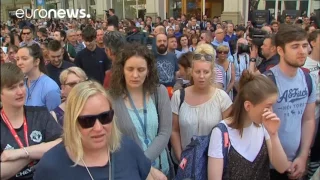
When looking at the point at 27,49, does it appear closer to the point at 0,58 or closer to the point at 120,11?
the point at 0,58

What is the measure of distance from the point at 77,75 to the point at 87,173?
1540 mm

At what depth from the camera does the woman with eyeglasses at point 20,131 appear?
1.70 m

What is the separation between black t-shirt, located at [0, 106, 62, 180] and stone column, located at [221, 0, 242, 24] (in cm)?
1652

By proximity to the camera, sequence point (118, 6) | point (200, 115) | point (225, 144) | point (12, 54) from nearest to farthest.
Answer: point (225, 144)
point (200, 115)
point (12, 54)
point (118, 6)

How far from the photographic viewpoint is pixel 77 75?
312 cm

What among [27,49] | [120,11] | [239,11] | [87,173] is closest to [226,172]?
[87,173]

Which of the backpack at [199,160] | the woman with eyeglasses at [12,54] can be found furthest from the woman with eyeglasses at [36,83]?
the backpack at [199,160]

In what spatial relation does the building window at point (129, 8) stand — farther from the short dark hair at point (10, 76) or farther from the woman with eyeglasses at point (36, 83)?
the short dark hair at point (10, 76)

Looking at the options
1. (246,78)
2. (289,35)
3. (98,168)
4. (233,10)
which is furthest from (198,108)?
(233,10)

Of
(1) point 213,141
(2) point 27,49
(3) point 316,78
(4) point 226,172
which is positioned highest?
(2) point 27,49

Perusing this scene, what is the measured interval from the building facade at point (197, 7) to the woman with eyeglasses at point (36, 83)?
36.2ft

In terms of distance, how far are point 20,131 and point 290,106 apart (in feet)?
6.32

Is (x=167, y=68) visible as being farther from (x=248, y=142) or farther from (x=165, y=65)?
(x=248, y=142)

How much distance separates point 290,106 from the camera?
2658 millimetres
